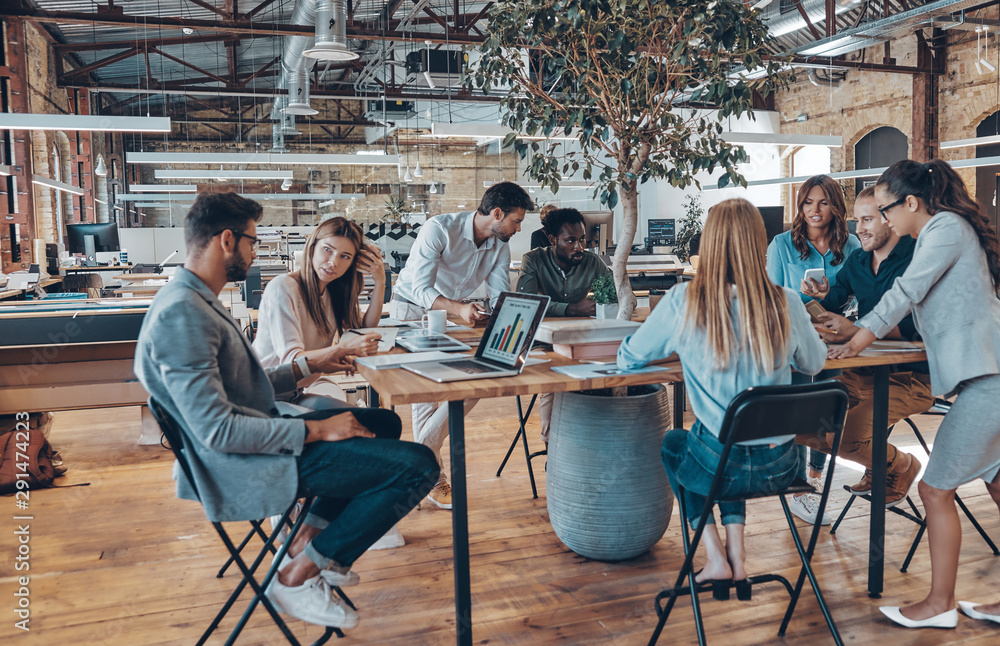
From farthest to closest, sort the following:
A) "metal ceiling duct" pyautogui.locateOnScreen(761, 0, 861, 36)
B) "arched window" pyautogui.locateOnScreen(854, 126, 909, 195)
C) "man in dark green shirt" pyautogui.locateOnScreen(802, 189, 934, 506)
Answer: "arched window" pyautogui.locateOnScreen(854, 126, 909, 195) → "metal ceiling duct" pyautogui.locateOnScreen(761, 0, 861, 36) → "man in dark green shirt" pyautogui.locateOnScreen(802, 189, 934, 506)

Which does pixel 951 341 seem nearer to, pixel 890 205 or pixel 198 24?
pixel 890 205

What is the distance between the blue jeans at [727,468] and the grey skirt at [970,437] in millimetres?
503

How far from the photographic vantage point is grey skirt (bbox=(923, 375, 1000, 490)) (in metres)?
2.24

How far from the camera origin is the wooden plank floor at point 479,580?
7.64 feet

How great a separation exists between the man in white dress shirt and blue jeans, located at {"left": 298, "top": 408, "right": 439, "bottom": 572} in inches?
45.6

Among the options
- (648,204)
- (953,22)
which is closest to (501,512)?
(953,22)

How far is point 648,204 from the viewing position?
15.3 metres

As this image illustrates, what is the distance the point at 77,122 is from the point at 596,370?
6.78 meters

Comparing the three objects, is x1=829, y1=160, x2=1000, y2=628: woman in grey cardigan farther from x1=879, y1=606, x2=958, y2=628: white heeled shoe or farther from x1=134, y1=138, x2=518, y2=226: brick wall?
x1=134, y1=138, x2=518, y2=226: brick wall

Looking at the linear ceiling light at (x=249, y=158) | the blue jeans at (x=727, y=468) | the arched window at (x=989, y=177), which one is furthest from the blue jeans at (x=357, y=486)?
the arched window at (x=989, y=177)

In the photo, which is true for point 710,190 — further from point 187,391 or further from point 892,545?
point 187,391

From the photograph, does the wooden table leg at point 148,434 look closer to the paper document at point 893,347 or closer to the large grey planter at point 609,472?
the large grey planter at point 609,472

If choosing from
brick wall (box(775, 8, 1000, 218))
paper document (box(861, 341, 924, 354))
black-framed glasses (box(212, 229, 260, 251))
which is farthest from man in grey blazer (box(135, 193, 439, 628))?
brick wall (box(775, 8, 1000, 218))

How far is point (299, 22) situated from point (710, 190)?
28.4ft
